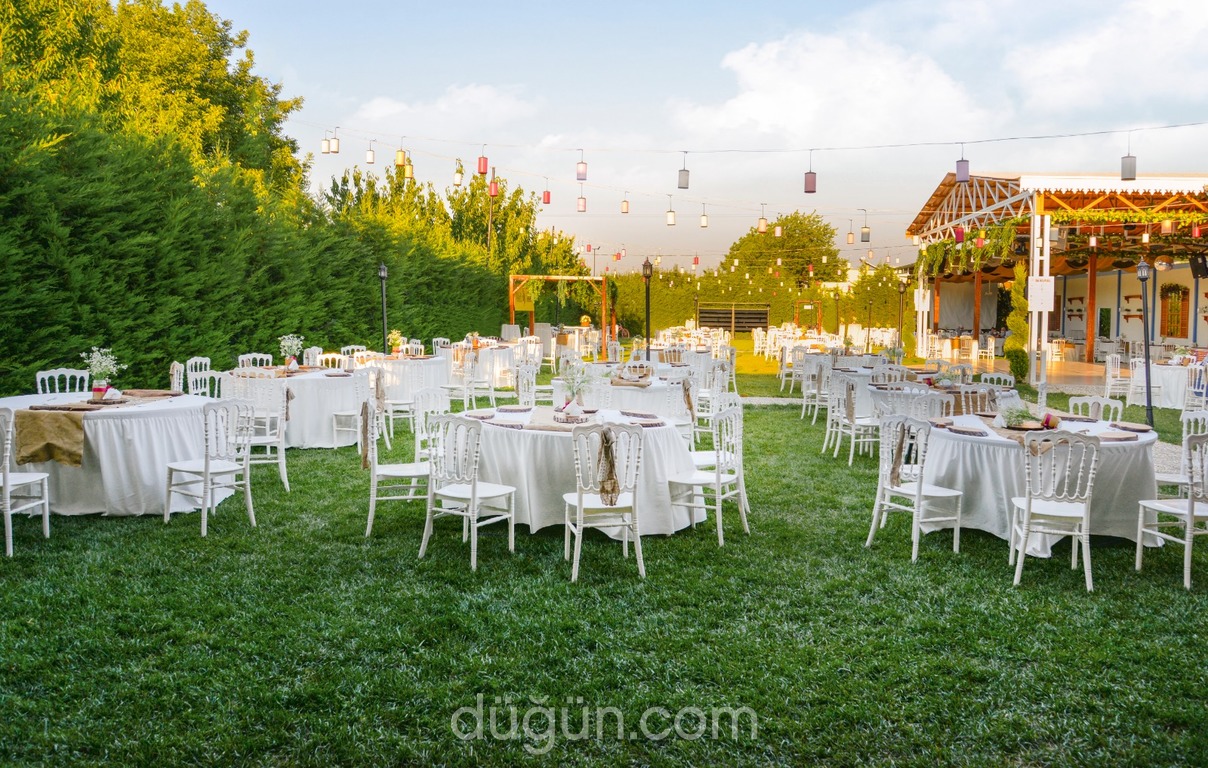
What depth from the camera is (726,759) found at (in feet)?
9.45

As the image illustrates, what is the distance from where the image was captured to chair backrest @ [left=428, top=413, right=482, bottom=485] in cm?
488

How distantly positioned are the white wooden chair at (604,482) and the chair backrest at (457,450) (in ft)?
1.93

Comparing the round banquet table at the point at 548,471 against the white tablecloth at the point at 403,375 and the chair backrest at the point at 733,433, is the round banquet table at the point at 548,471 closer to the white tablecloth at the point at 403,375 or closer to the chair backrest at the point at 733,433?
the chair backrest at the point at 733,433

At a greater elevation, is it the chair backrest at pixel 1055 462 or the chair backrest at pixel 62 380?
the chair backrest at pixel 62 380

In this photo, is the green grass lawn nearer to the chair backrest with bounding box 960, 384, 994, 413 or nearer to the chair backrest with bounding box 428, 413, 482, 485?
the chair backrest with bounding box 428, 413, 482, 485

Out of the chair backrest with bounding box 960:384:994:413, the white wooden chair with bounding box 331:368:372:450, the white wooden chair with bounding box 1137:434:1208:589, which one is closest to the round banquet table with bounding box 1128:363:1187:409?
the chair backrest with bounding box 960:384:994:413

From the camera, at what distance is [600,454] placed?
4.88 m

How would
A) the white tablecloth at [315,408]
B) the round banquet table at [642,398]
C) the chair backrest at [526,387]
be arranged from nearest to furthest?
the chair backrest at [526,387] < the round banquet table at [642,398] < the white tablecloth at [315,408]

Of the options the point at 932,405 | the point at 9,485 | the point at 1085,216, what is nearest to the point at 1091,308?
the point at 1085,216

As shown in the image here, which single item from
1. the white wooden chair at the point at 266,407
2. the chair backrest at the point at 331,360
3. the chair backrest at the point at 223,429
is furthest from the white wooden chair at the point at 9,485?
the chair backrest at the point at 331,360

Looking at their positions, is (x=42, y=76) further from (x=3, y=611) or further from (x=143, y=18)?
(x=143, y=18)

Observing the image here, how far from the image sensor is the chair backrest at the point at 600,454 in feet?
15.7

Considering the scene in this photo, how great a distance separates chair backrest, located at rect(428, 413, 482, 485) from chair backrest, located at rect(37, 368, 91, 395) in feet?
12.8

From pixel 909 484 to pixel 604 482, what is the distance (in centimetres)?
218
